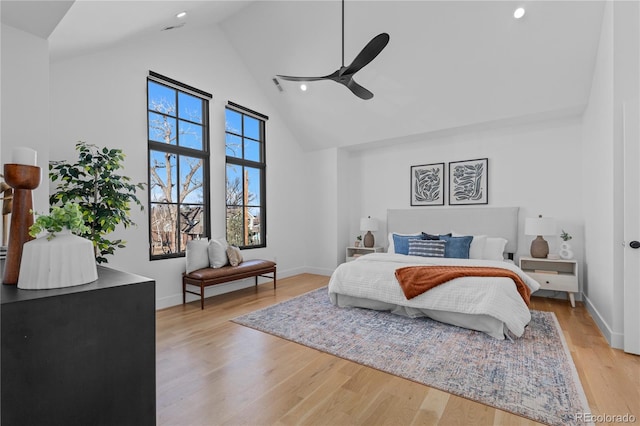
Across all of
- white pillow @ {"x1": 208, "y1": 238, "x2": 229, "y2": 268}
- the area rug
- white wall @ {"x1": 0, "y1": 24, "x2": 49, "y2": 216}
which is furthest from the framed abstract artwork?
white wall @ {"x1": 0, "y1": 24, "x2": 49, "y2": 216}

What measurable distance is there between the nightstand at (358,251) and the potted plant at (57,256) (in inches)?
193

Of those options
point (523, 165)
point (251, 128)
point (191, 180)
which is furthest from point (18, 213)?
point (523, 165)

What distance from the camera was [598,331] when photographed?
3.14 metres

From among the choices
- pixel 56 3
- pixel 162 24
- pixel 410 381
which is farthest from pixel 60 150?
pixel 410 381

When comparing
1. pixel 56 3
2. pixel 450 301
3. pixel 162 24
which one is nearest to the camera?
pixel 56 3

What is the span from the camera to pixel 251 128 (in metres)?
5.42

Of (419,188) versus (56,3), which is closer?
(56,3)

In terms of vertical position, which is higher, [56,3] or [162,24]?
[162,24]

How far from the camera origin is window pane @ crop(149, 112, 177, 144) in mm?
4008

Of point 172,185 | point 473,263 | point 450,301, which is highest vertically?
point 172,185

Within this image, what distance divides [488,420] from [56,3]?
3.34 metres

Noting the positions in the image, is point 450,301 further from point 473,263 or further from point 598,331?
point 598,331

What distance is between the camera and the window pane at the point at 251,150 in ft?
17.4

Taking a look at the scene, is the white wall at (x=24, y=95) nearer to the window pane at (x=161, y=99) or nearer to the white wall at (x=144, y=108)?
the white wall at (x=144, y=108)
